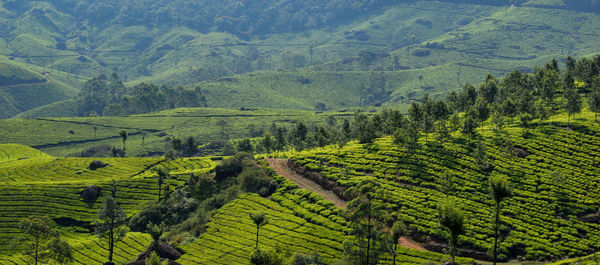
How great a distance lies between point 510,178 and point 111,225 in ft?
316

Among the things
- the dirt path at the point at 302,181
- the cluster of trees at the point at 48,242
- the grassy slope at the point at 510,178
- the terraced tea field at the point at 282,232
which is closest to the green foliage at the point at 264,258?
the terraced tea field at the point at 282,232

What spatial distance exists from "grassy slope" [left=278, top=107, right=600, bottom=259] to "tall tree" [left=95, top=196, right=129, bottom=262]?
171 feet

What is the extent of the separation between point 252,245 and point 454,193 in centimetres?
4784

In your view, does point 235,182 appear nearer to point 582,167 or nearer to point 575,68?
point 582,167

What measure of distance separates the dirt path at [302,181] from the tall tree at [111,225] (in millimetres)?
45560

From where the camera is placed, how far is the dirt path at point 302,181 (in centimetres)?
11530

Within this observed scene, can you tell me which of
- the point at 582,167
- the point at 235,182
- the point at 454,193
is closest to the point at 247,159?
the point at 235,182

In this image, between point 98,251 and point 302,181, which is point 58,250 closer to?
point 98,251

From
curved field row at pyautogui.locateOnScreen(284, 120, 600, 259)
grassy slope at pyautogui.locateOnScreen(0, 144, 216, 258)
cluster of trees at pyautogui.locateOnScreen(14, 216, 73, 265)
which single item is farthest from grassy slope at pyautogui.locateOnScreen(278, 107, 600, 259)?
cluster of trees at pyautogui.locateOnScreen(14, 216, 73, 265)

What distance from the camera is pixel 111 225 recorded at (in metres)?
108

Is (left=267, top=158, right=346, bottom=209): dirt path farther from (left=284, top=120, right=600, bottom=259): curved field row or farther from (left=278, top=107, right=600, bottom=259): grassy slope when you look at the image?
(left=278, top=107, right=600, bottom=259): grassy slope

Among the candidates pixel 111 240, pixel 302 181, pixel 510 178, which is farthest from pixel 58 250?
pixel 510 178

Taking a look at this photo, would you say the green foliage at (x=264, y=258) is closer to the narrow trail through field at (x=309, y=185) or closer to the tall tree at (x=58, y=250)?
the narrow trail through field at (x=309, y=185)

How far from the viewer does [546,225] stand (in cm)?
9356
